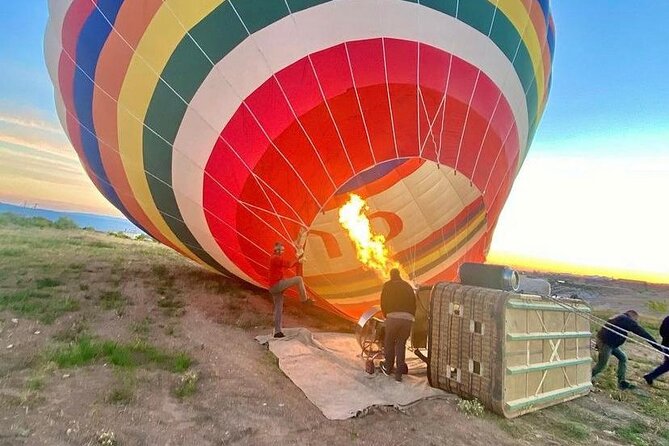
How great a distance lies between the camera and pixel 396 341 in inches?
224

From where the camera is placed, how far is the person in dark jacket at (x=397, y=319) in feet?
18.5

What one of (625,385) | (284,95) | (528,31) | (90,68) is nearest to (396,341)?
(284,95)

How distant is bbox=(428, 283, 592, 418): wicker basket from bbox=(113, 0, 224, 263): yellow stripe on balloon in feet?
13.6

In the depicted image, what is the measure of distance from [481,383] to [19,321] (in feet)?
18.3

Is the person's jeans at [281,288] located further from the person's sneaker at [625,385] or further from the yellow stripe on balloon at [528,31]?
the person's sneaker at [625,385]

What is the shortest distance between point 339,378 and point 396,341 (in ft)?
2.64

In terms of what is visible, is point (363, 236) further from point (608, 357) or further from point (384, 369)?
point (608, 357)

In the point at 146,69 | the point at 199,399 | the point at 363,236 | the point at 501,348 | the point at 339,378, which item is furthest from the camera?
the point at 363,236

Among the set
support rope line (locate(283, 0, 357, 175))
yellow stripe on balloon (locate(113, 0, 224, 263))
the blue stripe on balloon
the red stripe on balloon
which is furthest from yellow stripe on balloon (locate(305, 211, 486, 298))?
the blue stripe on balloon

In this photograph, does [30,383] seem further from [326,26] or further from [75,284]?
[326,26]

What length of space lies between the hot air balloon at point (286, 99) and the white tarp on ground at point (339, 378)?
1.08 m

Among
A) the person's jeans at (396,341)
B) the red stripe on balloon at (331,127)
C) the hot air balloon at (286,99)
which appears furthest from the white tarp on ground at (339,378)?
the red stripe on balloon at (331,127)

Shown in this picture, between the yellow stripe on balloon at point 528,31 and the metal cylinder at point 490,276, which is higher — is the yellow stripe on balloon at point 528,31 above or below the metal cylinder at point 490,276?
above

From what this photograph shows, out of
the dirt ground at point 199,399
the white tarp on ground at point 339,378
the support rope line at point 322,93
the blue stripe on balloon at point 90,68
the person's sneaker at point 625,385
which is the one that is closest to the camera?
the dirt ground at point 199,399
